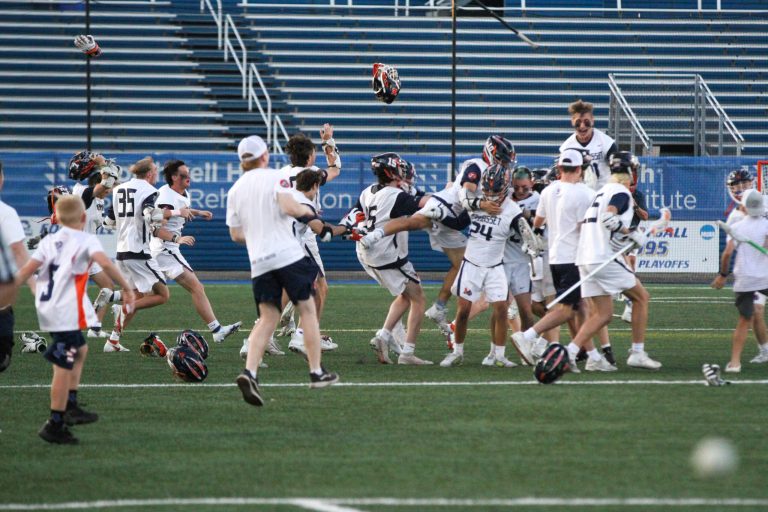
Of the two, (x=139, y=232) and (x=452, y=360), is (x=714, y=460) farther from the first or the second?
(x=139, y=232)

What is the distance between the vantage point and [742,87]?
3284 centimetres

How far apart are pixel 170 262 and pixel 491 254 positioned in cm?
404

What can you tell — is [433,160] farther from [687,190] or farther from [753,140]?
[753,140]

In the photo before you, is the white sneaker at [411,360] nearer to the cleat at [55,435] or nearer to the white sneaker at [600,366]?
the white sneaker at [600,366]

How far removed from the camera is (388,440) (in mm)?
7641

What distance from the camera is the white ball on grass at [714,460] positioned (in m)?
6.42

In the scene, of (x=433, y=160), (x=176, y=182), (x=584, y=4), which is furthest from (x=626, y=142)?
(x=176, y=182)

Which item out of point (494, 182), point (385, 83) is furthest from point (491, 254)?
point (385, 83)

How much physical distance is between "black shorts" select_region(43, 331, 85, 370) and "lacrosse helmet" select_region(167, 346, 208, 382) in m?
2.59

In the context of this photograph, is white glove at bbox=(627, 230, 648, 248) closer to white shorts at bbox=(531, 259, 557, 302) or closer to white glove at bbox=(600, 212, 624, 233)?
white glove at bbox=(600, 212, 624, 233)

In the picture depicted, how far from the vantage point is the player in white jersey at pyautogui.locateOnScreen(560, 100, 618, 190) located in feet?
39.5

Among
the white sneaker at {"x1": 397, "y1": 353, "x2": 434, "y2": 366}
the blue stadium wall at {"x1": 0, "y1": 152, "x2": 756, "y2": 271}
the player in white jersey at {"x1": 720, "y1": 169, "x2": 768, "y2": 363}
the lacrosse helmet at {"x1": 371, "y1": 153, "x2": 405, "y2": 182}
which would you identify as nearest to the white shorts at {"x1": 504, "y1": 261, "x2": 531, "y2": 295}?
the white sneaker at {"x1": 397, "y1": 353, "x2": 434, "y2": 366}

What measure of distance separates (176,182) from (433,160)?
43.7ft

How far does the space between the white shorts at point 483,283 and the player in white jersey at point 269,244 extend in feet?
7.19
